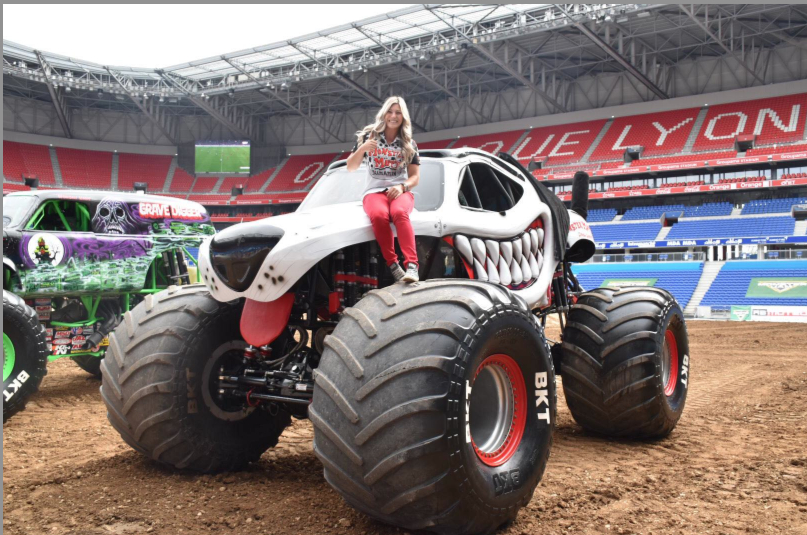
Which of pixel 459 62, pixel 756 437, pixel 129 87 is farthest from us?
pixel 129 87

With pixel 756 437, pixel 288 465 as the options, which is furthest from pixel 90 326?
pixel 756 437

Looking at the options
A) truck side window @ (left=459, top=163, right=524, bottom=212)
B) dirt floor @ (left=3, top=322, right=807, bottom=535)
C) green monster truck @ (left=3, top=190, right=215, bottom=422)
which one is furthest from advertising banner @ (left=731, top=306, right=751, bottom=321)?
truck side window @ (left=459, top=163, right=524, bottom=212)

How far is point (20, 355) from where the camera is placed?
6777 millimetres

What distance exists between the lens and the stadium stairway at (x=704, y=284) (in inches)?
1097

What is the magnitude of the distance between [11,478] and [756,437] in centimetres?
614

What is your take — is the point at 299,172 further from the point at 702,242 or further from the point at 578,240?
the point at 578,240

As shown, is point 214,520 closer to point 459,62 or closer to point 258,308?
point 258,308

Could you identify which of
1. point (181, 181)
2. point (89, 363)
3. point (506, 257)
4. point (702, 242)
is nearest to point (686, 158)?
point (702, 242)

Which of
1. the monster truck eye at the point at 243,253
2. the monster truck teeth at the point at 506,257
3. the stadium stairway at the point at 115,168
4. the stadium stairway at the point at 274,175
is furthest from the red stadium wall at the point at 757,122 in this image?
the stadium stairway at the point at 115,168

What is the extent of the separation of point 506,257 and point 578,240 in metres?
1.90

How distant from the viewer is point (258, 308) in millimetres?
4176

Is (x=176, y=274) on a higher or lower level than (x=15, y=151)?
lower

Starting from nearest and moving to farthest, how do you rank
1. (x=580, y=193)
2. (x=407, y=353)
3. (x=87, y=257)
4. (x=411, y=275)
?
(x=407, y=353), (x=411, y=275), (x=580, y=193), (x=87, y=257)

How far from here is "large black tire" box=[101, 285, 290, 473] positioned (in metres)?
4.31
